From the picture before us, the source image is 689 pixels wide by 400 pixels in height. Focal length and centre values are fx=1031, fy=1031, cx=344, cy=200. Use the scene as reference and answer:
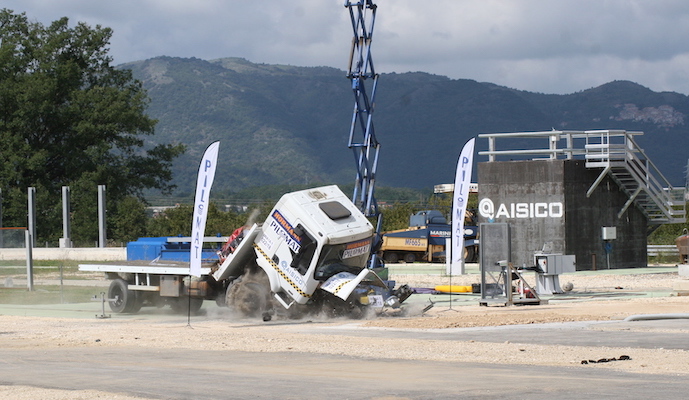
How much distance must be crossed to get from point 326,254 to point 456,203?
6.66 meters

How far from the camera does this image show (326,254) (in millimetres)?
21391

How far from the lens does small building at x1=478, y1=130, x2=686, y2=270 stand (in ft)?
126

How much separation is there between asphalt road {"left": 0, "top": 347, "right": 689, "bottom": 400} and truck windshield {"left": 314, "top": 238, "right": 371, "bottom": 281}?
5.59 metres

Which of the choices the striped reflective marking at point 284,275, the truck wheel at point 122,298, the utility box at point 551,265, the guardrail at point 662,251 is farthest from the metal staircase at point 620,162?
the striped reflective marking at point 284,275

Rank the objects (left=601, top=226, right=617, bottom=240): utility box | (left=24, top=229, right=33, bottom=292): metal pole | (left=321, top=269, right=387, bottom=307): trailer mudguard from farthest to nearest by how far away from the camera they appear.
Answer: (left=601, top=226, right=617, bottom=240): utility box
(left=24, top=229, right=33, bottom=292): metal pole
(left=321, top=269, right=387, bottom=307): trailer mudguard

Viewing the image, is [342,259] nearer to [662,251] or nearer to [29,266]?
[29,266]

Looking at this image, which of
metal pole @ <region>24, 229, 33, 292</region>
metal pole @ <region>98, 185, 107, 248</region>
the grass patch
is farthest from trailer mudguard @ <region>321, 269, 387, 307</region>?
metal pole @ <region>98, 185, 107, 248</region>

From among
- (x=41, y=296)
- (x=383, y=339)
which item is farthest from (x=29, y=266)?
(x=383, y=339)

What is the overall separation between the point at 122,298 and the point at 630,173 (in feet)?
73.4

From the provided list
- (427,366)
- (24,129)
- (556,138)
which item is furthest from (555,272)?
(24,129)

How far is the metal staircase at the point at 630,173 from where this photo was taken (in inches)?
1526

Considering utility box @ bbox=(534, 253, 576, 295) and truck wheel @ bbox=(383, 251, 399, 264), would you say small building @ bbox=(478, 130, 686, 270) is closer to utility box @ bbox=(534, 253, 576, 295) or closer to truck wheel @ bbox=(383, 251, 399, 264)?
utility box @ bbox=(534, 253, 576, 295)

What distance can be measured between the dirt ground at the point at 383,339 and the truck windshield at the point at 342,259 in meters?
1.06

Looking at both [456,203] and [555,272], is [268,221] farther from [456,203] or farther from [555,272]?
[555,272]
